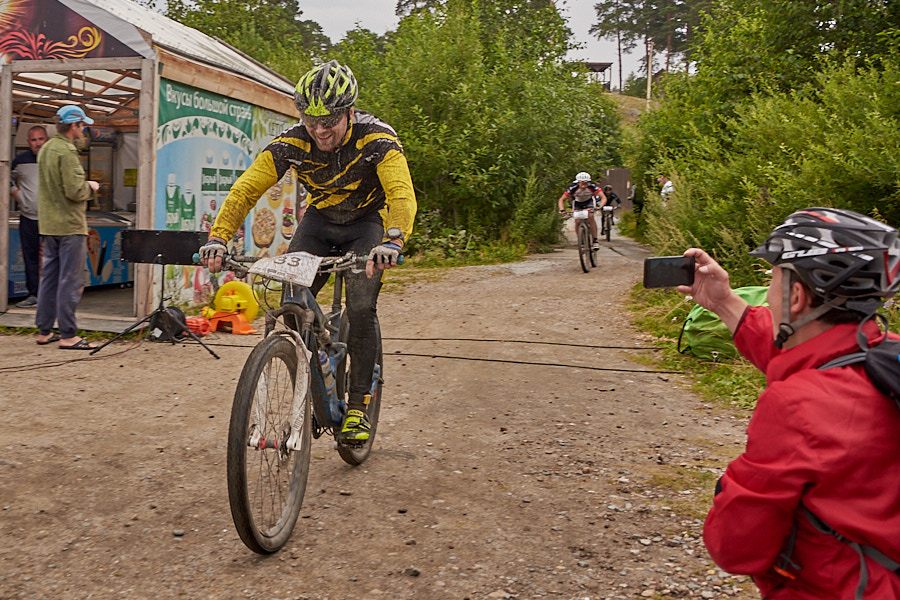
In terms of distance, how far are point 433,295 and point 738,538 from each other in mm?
10859

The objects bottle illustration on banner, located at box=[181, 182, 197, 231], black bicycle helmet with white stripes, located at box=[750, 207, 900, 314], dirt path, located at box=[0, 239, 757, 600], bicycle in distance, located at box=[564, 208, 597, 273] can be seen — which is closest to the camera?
black bicycle helmet with white stripes, located at box=[750, 207, 900, 314]

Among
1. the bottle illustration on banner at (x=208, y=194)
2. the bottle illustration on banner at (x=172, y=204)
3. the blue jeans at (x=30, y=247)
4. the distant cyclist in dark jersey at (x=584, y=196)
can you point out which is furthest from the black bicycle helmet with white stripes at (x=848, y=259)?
the distant cyclist in dark jersey at (x=584, y=196)

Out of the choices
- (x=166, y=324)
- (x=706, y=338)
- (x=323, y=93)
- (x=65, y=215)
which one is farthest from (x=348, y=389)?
(x=65, y=215)

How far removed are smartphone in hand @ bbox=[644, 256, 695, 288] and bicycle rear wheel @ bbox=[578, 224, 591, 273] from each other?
13.1 meters

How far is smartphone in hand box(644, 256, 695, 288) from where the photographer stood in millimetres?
2465

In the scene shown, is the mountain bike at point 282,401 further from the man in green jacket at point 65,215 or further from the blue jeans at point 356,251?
the man in green jacket at point 65,215

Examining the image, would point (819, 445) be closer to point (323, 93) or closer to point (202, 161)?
point (323, 93)

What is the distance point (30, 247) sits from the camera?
32.2 ft

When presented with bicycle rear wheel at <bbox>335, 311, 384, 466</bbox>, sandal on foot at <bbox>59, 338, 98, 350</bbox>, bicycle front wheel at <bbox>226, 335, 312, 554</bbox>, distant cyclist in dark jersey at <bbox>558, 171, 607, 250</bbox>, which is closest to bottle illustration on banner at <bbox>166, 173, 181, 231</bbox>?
sandal on foot at <bbox>59, 338, 98, 350</bbox>

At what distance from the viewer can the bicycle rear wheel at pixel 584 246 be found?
50.9 feet

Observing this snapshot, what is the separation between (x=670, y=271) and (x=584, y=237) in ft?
43.5

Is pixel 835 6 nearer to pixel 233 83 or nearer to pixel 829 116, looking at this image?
pixel 829 116

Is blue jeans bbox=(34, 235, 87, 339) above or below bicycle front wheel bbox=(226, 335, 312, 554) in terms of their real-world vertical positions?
above

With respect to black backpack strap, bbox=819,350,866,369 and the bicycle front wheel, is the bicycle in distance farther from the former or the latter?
black backpack strap, bbox=819,350,866,369
